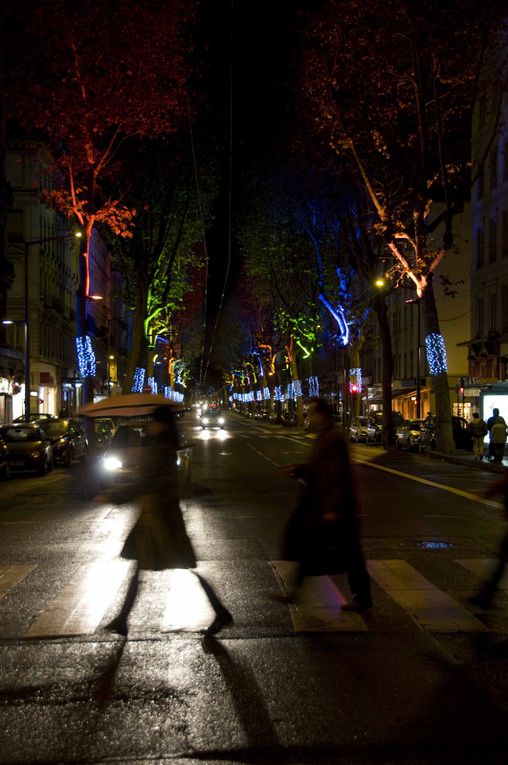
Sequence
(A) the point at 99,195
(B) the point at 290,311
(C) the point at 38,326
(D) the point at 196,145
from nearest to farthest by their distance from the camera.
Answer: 1. (A) the point at 99,195
2. (D) the point at 196,145
3. (C) the point at 38,326
4. (B) the point at 290,311

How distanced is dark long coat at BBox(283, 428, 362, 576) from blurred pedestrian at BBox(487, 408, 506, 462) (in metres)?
20.8

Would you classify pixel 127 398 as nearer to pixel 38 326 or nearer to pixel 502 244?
pixel 502 244

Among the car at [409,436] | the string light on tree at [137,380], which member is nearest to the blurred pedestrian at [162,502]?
the car at [409,436]

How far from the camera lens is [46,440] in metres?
26.4

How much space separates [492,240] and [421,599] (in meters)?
39.8

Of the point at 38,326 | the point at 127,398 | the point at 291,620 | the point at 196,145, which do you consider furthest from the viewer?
the point at 38,326

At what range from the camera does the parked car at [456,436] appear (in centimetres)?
3728

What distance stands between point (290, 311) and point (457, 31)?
30.8 meters

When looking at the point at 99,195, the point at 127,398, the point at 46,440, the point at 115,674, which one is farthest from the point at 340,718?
the point at 99,195

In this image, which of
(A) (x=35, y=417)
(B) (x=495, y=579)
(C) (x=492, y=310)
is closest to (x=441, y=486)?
(B) (x=495, y=579)

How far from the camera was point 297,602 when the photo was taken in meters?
8.20

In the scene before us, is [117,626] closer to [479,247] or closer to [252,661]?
[252,661]

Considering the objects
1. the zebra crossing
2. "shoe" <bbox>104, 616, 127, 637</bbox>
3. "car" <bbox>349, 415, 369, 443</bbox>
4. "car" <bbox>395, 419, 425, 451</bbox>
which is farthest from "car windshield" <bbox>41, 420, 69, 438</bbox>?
"shoe" <bbox>104, 616, 127, 637</bbox>

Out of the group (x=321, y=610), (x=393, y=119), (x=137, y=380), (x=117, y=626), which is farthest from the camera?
(x=137, y=380)
